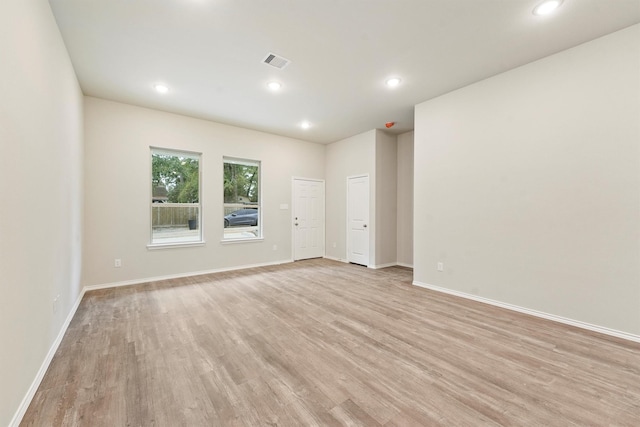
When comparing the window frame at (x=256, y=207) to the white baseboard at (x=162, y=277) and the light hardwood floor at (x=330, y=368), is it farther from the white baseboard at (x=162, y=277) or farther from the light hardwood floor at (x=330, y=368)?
the light hardwood floor at (x=330, y=368)

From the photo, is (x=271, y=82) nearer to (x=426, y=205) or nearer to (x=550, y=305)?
(x=426, y=205)

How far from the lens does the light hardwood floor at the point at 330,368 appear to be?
1.56m

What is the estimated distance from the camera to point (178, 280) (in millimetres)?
4543

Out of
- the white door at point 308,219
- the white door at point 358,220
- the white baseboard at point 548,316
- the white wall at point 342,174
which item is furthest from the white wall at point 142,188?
the white baseboard at point 548,316

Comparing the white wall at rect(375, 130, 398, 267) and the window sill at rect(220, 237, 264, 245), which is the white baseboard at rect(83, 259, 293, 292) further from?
the white wall at rect(375, 130, 398, 267)

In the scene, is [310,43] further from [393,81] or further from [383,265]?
[383,265]

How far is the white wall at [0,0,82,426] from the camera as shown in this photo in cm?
142

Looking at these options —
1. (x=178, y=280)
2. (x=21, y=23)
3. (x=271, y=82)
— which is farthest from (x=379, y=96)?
(x=178, y=280)

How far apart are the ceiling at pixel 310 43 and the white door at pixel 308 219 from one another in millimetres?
2574

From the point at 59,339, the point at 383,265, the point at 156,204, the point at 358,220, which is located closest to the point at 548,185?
the point at 383,265

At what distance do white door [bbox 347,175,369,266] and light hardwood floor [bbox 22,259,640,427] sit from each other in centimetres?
238

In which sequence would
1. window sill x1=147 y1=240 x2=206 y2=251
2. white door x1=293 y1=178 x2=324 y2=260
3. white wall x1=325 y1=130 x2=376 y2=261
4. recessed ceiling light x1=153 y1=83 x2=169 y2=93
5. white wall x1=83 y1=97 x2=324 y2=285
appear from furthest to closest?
white door x1=293 y1=178 x2=324 y2=260 < white wall x1=325 y1=130 x2=376 y2=261 < window sill x1=147 y1=240 x2=206 y2=251 < white wall x1=83 y1=97 x2=324 y2=285 < recessed ceiling light x1=153 y1=83 x2=169 y2=93

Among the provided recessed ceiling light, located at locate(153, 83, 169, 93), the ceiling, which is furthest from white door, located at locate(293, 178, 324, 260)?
recessed ceiling light, located at locate(153, 83, 169, 93)

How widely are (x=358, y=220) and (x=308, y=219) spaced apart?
1295mm
